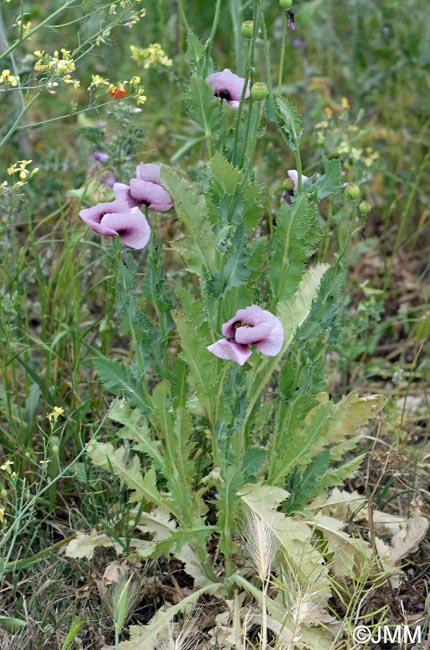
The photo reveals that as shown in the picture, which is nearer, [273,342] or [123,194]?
[273,342]

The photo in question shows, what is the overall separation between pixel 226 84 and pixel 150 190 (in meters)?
0.27

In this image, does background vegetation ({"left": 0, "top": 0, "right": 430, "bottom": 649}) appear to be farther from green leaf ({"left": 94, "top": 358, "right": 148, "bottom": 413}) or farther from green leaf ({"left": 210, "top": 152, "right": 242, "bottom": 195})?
green leaf ({"left": 210, "top": 152, "right": 242, "bottom": 195})

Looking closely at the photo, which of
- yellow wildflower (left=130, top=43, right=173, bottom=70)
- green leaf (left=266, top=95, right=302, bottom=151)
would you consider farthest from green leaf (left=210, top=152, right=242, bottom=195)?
yellow wildflower (left=130, top=43, right=173, bottom=70)

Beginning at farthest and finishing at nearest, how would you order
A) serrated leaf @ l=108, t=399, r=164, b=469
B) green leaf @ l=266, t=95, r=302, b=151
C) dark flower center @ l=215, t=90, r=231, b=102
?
serrated leaf @ l=108, t=399, r=164, b=469
dark flower center @ l=215, t=90, r=231, b=102
green leaf @ l=266, t=95, r=302, b=151

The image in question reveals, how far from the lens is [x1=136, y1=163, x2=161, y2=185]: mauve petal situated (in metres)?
1.83

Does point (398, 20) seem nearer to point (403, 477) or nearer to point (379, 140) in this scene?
point (379, 140)

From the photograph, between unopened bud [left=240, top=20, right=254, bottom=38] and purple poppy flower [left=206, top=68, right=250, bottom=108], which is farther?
purple poppy flower [left=206, top=68, right=250, bottom=108]

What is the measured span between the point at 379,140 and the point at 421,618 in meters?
2.49

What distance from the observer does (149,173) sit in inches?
72.2

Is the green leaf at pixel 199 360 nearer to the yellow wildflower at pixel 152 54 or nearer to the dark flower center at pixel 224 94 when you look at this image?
the dark flower center at pixel 224 94

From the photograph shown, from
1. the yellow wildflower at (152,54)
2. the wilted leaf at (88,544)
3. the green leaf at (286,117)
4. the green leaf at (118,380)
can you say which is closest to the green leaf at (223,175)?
the green leaf at (286,117)

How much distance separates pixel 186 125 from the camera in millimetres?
3910

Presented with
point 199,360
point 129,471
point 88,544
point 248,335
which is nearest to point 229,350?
point 248,335

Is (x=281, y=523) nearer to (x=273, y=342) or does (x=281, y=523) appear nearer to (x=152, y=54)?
(x=273, y=342)
